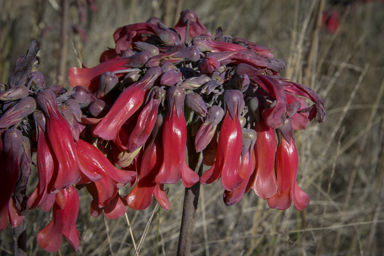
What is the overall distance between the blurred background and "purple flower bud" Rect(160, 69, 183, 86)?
24.7 inches

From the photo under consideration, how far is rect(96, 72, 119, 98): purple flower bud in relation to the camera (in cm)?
91

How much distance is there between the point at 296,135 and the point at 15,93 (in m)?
1.49

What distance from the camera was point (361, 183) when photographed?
333 cm

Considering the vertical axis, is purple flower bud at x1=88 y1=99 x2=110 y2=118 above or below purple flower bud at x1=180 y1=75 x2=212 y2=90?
below

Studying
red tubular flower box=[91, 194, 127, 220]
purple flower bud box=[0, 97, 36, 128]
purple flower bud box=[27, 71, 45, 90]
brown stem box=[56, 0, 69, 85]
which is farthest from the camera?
brown stem box=[56, 0, 69, 85]

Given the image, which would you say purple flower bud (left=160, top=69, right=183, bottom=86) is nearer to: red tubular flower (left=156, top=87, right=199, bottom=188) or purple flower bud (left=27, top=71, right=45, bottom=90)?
red tubular flower (left=156, top=87, right=199, bottom=188)

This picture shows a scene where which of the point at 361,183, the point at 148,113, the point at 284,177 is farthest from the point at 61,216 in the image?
the point at 361,183

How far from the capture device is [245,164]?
0.95 m

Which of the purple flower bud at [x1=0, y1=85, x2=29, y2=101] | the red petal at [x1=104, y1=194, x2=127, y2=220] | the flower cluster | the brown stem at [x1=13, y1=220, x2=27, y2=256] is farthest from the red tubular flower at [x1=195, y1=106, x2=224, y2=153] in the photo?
the brown stem at [x1=13, y1=220, x2=27, y2=256]

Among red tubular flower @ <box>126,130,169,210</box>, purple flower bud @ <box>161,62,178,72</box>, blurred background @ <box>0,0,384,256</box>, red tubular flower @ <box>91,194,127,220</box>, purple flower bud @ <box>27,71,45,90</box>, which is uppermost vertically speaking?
purple flower bud @ <box>161,62,178,72</box>

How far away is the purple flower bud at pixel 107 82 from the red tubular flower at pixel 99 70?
0.05m

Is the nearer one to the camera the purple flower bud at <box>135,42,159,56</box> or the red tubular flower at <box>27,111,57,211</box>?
the red tubular flower at <box>27,111,57,211</box>

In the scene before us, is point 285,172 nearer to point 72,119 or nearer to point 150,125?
point 150,125

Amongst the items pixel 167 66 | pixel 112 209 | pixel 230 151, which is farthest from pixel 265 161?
pixel 112 209
